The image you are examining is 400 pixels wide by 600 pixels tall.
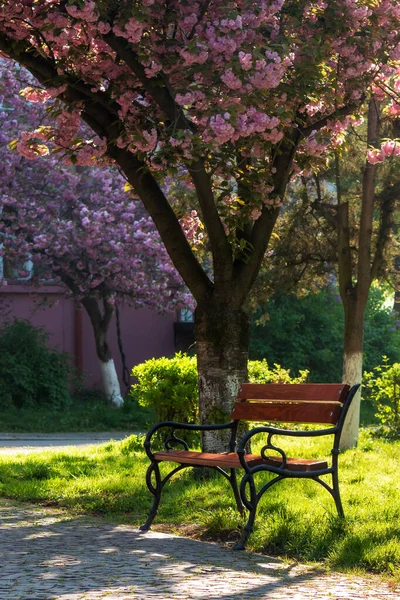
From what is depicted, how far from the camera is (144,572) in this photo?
6.32 m

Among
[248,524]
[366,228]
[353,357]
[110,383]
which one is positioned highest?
[366,228]

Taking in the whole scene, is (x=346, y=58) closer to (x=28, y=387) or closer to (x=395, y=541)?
(x=395, y=541)

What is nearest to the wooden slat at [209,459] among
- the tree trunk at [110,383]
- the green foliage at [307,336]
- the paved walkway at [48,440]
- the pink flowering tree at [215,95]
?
the pink flowering tree at [215,95]

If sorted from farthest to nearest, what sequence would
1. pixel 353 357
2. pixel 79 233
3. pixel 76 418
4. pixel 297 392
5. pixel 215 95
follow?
A: pixel 79 233 → pixel 76 418 → pixel 353 357 → pixel 215 95 → pixel 297 392

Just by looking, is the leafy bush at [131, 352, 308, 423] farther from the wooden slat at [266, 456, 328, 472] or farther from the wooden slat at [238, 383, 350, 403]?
the wooden slat at [266, 456, 328, 472]

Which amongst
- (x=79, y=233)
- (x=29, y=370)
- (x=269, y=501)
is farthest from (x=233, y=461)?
(x=29, y=370)

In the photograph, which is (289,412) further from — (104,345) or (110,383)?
(110,383)

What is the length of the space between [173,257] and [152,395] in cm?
335

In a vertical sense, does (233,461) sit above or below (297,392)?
below

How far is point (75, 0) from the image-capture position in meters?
8.31

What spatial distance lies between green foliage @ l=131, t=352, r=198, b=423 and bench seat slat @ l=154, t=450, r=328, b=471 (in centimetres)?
486

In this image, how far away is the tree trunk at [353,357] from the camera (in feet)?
43.9

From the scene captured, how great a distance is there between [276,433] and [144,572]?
1547 mm

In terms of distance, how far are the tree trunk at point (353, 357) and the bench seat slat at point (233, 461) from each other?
5365 mm
